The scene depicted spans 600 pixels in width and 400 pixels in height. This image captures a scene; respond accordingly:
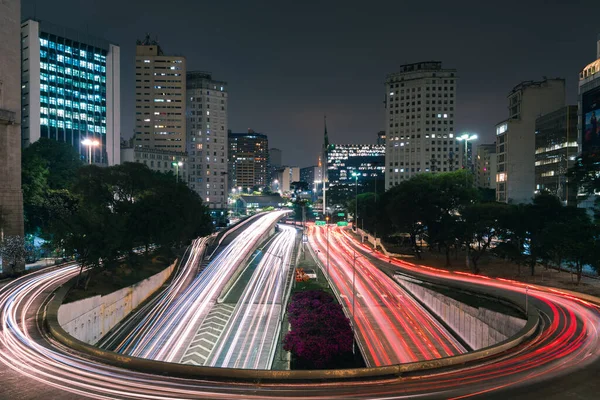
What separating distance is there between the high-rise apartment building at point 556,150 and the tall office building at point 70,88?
109715mm

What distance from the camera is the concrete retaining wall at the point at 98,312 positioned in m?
27.8

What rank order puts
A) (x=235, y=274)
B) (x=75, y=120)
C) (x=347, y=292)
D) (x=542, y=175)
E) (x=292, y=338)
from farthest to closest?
1. (x=75, y=120)
2. (x=542, y=175)
3. (x=235, y=274)
4. (x=347, y=292)
5. (x=292, y=338)

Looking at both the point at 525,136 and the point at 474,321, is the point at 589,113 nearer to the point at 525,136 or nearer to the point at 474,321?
the point at 525,136

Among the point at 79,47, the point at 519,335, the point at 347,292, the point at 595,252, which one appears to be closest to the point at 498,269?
the point at 595,252

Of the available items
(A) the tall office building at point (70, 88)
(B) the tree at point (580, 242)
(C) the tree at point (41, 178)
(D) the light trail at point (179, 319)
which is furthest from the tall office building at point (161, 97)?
(B) the tree at point (580, 242)

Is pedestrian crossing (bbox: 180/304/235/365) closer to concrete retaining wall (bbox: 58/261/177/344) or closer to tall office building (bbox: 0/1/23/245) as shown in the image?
concrete retaining wall (bbox: 58/261/177/344)

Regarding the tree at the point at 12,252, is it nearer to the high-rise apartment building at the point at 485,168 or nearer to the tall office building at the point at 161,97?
the tall office building at the point at 161,97

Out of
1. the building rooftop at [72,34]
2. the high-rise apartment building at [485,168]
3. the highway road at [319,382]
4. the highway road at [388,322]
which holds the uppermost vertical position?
the building rooftop at [72,34]

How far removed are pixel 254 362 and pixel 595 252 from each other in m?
32.8

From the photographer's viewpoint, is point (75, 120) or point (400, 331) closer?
point (400, 331)

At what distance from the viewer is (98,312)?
104 feet

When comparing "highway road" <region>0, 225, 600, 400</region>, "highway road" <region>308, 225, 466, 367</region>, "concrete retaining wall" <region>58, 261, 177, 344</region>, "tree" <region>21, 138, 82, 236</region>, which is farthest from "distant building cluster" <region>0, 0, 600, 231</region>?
"highway road" <region>0, 225, 600, 400</region>

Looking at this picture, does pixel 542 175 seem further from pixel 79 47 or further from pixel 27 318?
pixel 79 47

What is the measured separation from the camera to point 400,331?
3350 cm
